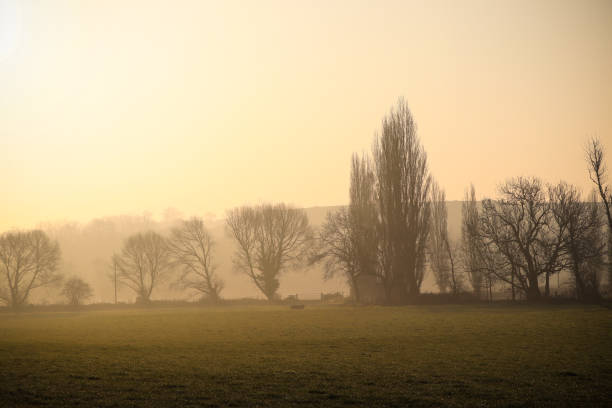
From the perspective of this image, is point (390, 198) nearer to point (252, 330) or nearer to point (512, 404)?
point (252, 330)

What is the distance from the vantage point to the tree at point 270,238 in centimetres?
6741

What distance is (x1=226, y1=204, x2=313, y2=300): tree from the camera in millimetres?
67412

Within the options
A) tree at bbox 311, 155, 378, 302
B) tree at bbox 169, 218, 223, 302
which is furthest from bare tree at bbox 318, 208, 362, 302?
tree at bbox 169, 218, 223, 302

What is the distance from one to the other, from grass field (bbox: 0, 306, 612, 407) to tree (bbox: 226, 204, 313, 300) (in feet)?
132

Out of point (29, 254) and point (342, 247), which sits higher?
point (29, 254)

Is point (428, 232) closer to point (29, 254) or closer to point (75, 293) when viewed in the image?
point (75, 293)

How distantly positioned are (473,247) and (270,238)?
29077 mm

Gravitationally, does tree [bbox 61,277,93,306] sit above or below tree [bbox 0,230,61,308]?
below

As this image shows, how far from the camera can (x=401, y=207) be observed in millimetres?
53062

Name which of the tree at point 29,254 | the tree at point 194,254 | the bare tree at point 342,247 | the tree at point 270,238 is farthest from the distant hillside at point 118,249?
the bare tree at point 342,247

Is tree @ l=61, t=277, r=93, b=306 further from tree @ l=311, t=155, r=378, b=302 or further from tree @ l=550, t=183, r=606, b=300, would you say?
tree @ l=550, t=183, r=606, b=300

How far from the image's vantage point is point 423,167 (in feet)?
180

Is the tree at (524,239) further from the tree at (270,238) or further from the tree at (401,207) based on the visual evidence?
the tree at (270,238)

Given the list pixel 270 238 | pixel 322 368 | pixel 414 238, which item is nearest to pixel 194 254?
pixel 270 238
